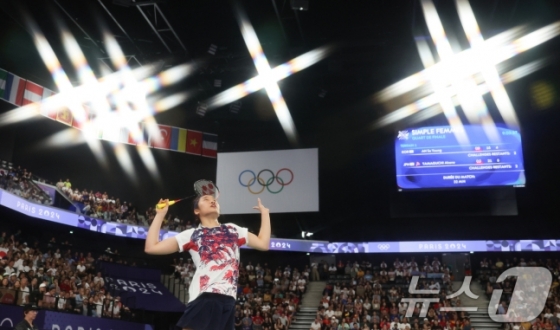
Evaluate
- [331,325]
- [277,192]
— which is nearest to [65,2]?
[277,192]

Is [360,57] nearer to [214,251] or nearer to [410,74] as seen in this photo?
[410,74]

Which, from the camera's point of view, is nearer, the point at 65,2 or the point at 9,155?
the point at 65,2

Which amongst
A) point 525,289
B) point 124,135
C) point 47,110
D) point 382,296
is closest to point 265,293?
point 382,296

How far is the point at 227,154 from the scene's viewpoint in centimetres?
3012

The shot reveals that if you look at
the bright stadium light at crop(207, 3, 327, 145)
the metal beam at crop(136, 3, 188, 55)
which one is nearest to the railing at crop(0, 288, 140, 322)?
the metal beam at crop(136, 3, 188, 55)

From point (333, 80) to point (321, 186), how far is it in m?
7.14

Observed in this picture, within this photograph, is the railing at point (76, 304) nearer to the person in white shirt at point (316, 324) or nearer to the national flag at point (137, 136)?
the person in white shirt at point (316, 324)

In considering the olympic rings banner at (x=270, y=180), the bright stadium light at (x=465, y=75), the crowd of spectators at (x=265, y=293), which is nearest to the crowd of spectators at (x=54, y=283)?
the crowd of spectators at (x=265, y=293)

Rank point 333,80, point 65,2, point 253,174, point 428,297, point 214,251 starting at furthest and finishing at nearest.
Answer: point 253,174 < point 333,80 < point 428,297 < point 65,2 < point 214,251

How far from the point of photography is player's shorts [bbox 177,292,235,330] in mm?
3984

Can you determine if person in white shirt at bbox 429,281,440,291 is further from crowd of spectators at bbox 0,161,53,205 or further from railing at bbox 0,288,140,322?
crowd of spectators at bbox 0,161,53,205

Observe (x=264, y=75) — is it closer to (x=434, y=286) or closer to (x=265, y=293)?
(x=265, y=293)

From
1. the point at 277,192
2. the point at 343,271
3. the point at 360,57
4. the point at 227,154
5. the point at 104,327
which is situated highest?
the point at 360,57

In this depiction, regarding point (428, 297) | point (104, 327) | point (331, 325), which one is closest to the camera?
point (104, 327)
